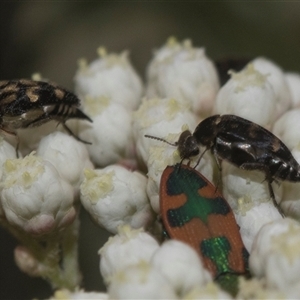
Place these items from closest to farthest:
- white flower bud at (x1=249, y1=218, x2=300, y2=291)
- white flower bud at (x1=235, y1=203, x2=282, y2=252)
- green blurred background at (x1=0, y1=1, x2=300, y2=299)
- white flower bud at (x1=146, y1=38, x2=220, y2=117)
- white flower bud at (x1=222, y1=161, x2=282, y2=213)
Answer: white flower bud at (x1=249, y1=218, x2=300, y2=291)
white flower bud at (x1=235, y1=203, x2=282, y2=252)
white flower bud at (x1=222, y1=161, x2=282, y2=213)
white flower bud at (x1=146, y1=38, x2=220, y2=117)
green blurred background at (x1=0, y1=1, x2=300, y2=299)

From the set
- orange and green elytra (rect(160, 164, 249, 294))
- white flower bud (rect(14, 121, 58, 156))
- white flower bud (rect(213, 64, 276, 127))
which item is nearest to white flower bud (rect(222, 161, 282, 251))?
orange and green elytra (rect(160, 164, 249, 294))

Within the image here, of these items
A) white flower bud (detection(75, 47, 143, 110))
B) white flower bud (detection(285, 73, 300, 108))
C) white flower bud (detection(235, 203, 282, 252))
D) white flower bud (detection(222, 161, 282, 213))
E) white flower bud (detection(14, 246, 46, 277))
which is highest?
white flower bud (detection(75, 47, 143, 110))

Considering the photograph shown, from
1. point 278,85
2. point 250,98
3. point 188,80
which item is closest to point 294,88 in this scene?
point 278,85

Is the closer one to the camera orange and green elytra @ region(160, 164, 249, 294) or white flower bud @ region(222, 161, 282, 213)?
orange and green elytra @ region(160, 164, 249, 294)

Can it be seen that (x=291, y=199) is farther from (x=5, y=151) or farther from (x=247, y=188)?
(x=5, y=151)

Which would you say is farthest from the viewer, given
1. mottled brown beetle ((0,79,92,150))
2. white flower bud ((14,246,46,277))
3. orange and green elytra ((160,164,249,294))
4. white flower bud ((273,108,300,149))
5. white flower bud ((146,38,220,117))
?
white flower bud ((146,38,220,117))

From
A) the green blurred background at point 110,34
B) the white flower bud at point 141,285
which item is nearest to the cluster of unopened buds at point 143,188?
the white flower bud at point 141,285

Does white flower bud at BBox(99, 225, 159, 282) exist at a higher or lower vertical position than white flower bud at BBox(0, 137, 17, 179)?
lower

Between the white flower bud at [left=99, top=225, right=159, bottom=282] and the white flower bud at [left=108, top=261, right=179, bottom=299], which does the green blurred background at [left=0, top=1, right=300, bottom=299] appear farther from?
the white flower bud at [left=108, top=261, right=179, bottom=299]
